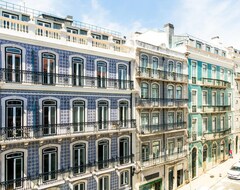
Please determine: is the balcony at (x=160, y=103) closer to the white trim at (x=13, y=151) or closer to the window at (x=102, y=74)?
the window at (x=102, y=74)

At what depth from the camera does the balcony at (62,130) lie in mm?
14392

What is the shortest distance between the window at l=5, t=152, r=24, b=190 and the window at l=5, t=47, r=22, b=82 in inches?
204

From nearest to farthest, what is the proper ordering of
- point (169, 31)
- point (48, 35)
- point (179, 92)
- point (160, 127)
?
point (48, 35)
point (160, 127)
point (179, 92)
point (169, 31)

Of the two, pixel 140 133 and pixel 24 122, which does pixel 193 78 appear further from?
pixel 24 122

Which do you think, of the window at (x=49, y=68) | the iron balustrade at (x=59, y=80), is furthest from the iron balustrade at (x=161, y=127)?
the window at (x=49, y=68)

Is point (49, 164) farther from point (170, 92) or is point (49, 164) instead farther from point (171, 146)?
point (170, 92)

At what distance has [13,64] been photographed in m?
14.8

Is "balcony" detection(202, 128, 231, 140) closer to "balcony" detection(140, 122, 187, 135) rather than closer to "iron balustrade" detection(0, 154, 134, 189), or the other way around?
"balcony" detection(140, 122, 187, 135)

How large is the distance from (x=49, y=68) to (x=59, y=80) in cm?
117

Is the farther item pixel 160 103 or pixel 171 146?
pixel 171 146

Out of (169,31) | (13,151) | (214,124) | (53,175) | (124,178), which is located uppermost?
(169,31)

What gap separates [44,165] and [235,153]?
3422 centimetres

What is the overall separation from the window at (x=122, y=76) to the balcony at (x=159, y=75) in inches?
52.8

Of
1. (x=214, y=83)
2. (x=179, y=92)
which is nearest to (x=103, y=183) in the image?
(x=179, y=92)
